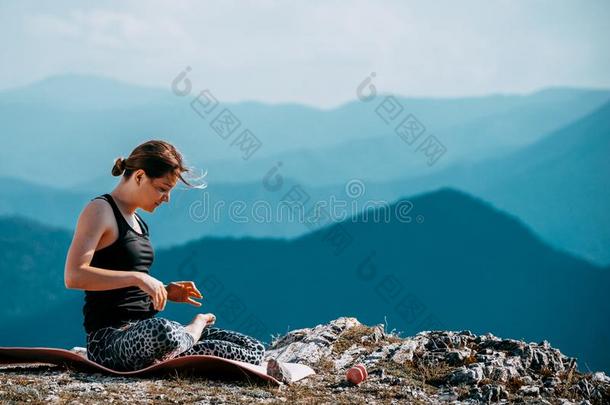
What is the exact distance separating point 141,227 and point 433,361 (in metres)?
2.39

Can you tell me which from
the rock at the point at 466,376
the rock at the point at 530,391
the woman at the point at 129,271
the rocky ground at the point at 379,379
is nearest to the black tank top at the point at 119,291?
the woman at the point at 129,271

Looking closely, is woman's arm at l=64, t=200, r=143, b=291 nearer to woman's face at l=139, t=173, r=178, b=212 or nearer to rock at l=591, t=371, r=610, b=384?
woman's face at l=139, t=173, r=178, b=212

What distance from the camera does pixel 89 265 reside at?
4828 mm

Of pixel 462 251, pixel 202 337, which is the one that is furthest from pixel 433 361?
pixel 462 251

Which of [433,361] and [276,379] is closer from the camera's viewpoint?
[276,379]

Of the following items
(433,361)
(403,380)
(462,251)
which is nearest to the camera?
(403,380)

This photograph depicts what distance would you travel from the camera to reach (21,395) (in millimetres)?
4652

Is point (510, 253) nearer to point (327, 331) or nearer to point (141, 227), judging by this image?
point (327, 331)

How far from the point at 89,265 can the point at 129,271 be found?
0.80ft

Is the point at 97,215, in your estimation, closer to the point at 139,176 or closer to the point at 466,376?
the point at 139,176

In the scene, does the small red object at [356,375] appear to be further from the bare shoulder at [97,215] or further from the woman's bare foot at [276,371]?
the bare shoulder at [97,215]

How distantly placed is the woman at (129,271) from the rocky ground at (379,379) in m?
0.20

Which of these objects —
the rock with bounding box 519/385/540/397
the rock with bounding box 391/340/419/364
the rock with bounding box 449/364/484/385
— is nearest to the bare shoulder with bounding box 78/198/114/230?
the rock with bounding box 391/340/419/364

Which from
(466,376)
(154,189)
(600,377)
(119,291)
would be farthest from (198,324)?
(600,377)
